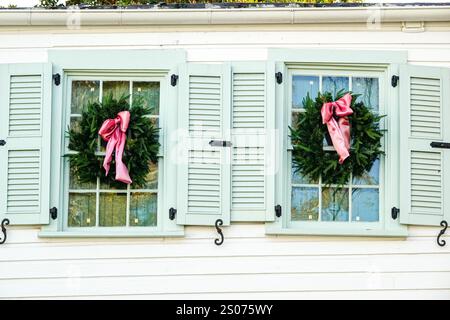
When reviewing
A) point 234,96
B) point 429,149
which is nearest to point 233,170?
point 234,96

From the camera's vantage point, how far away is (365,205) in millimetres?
5746

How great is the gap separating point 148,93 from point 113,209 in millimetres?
976

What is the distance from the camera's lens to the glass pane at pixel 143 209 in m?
5.72

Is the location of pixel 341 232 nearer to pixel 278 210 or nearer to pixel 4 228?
pixel 278 210

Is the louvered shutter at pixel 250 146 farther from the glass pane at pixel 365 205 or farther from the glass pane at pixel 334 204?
the glass pane at pixel 365 205

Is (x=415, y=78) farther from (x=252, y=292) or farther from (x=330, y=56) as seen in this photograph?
(x=252, y=292)

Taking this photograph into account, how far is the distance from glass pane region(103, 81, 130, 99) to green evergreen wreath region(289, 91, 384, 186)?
1.38 m

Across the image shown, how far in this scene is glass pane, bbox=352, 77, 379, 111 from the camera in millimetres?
5844

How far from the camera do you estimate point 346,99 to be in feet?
18.4

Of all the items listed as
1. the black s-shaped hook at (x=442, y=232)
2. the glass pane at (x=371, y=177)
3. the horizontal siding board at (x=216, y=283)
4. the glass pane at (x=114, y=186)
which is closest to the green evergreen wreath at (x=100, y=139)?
the glass pane at (x=114, y=186)

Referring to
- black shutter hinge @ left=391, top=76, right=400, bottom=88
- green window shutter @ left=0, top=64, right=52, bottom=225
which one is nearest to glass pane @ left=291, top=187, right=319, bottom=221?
black shutter hinge @ left=391, top=76, right=400, bottom=88

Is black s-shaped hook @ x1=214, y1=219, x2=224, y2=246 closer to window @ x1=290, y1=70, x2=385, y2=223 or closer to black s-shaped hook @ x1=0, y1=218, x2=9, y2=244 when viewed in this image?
window @ x1=290, y1=70, x2=385, y2=223

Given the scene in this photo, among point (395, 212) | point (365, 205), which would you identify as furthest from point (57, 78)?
point (395, 212)

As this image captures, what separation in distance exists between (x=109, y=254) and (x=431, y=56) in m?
3.04
